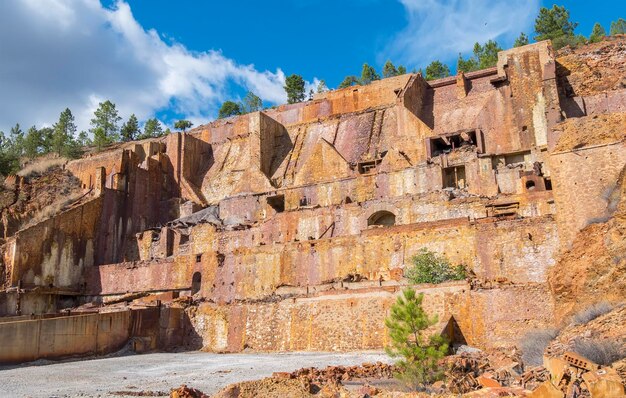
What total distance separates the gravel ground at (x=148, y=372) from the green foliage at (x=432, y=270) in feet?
15.9

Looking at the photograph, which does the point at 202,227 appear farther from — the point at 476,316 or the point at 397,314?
the point at 397,314

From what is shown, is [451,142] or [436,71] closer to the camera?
[451,142]

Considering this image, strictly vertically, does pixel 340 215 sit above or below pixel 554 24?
below

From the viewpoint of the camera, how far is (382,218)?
1385 inches

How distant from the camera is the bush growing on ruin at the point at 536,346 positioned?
51.6 ft

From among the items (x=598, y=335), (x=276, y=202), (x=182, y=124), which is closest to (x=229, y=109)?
(x=182, y=124)

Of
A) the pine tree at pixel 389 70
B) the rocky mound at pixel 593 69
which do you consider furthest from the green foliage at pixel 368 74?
the rocky mound at pixel 593 69

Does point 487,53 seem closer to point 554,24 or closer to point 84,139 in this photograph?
point 554,24

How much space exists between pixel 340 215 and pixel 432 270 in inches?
392

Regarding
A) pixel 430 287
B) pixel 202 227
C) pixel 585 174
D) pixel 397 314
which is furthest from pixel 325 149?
pixel 397 314

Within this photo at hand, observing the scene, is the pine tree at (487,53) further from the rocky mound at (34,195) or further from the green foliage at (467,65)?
the rocky mound at (34,195)

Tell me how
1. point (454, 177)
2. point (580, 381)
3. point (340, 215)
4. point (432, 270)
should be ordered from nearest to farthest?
1. point (580, 381)
2. point (432, 270)
3. point (340, 215)
4. point (454, 177)

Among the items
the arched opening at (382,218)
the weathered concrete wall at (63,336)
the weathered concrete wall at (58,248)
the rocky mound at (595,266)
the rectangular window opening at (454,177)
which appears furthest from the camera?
the weathered concrete wall at (58,248)

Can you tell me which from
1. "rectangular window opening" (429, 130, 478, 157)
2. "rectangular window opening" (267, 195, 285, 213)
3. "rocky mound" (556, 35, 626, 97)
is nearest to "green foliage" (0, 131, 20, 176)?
"rectangular window opening" (267, 195, 285, 213)
